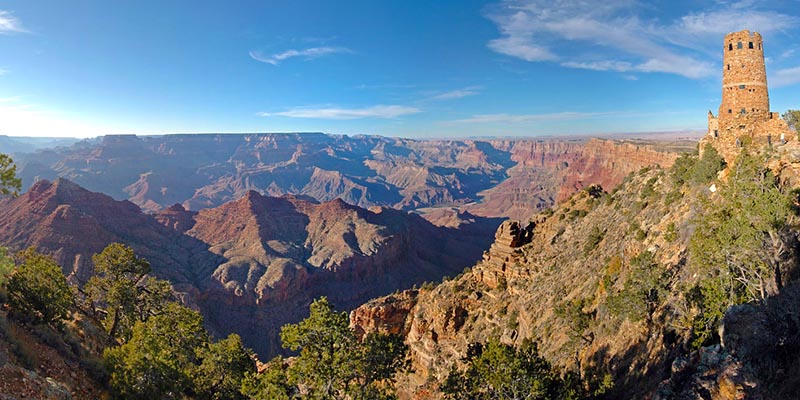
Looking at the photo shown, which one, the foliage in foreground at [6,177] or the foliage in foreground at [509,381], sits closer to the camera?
the foliage in foreground at [6,177]

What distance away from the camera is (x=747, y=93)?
2575 centimetres

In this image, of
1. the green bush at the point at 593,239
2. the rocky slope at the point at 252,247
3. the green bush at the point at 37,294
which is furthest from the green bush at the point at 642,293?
the rocky slope at the point at 252,247

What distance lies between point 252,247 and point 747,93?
386 ft

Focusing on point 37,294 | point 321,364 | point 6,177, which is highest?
point 6,177

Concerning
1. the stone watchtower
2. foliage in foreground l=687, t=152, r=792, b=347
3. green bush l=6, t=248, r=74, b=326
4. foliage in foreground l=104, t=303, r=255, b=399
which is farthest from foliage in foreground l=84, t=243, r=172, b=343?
the stone watchtower

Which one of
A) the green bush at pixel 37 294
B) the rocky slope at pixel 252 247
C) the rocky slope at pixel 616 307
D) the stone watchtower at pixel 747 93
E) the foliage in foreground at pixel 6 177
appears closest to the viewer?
the rocky slope at pixel 616 307

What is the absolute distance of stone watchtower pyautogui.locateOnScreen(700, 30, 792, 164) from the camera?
25312 mm

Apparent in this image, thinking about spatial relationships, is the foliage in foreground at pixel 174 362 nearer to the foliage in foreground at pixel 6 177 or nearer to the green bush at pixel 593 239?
the foliage in foreground at pixel 6 177

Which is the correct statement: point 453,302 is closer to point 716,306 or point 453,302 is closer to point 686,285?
point 686,285

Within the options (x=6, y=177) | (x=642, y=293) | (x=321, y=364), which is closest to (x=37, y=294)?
(x=6, y=177)

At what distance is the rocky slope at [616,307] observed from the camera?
496 inches

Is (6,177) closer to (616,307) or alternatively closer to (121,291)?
(121,291)

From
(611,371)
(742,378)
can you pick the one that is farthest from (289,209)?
(742,378)

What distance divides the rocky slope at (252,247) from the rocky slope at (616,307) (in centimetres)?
5708
